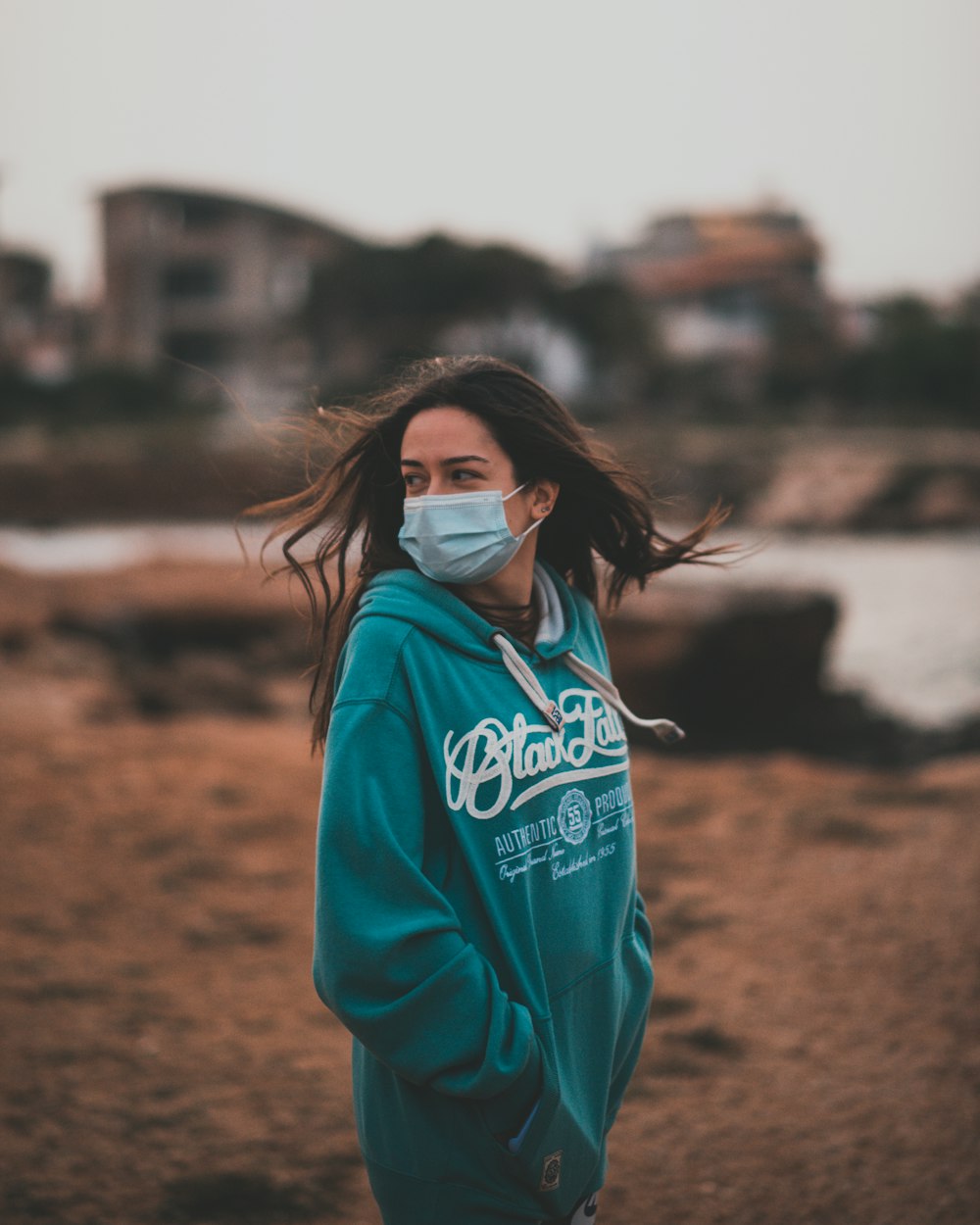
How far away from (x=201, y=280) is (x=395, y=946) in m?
51.0

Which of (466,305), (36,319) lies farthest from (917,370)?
(36,319)

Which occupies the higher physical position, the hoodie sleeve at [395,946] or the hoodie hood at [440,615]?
the hoodie hood at [440,615]

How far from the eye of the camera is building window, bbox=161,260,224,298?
157ft

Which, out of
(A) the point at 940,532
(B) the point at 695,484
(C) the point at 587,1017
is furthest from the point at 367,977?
(B) the point at 695,484

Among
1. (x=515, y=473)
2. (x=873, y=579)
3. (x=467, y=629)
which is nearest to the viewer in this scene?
(x=467, y=629)

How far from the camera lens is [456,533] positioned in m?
1.79

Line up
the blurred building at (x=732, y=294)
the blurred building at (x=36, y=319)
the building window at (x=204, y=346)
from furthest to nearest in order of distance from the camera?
the blurred building at (x=36, y=319), the building window at (x=204, y=346), the blurred building at (x=732, y=294)

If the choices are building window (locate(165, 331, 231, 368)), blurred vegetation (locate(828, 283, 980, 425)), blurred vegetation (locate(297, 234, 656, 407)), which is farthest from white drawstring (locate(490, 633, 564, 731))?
building window (locate(165, 331, 231, 368))

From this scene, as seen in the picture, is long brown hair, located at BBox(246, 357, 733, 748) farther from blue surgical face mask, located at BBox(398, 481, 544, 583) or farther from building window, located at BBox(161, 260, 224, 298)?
building window, located at BBox(161, 260, 224, 298)

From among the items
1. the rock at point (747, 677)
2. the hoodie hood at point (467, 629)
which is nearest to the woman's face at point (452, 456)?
the hoodie hood at point (467, 629)

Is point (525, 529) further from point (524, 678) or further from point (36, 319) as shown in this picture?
point (36, 319)

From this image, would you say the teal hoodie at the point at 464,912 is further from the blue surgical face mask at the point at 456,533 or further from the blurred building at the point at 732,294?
the blurred building at the point at 732,294

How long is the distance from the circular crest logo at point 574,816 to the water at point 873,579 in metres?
1.48

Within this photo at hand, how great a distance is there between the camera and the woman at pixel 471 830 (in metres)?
1.55
